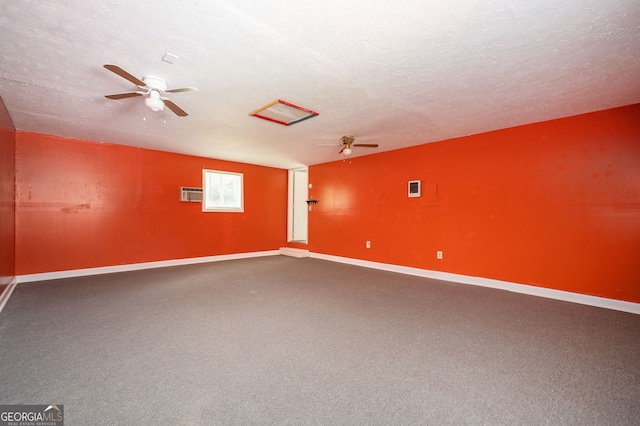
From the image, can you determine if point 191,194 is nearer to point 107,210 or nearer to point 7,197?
point 107,210

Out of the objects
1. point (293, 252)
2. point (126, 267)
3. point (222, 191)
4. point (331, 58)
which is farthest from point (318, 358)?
point (222, 191)

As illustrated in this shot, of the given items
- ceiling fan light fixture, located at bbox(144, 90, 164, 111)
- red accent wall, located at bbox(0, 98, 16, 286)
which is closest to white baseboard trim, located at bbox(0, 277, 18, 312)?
red accent wall, located at bbox(0, 98, 16, 286)

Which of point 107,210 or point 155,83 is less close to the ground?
point 155,83

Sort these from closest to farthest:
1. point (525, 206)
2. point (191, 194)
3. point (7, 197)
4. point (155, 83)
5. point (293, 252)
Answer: point (155, 83) < point (7, 197) < point (525, 206) < point (191, 194) < point (293, 252)

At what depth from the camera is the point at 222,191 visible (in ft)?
22.5

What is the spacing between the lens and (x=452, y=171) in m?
4.84

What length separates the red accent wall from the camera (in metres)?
3.38

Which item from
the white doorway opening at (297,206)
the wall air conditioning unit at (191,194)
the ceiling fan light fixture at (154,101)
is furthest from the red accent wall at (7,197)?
the white doorway opening at (297,206)

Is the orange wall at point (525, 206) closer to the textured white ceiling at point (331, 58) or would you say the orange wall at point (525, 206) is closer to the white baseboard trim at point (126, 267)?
the textured white ceiling at point (331, 58)

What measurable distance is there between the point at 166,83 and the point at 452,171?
4552 millimetres

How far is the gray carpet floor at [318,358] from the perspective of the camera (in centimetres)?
155

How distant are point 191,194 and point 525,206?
253 inches

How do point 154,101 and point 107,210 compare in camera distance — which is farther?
point 107,210

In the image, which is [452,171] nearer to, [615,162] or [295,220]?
[615,162]
